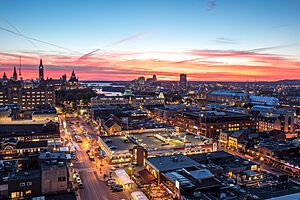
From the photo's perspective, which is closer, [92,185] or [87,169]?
[92,185]

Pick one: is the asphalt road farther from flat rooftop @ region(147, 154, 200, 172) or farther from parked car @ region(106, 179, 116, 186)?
flat rooftop @ region(147, 154, 200, 172)

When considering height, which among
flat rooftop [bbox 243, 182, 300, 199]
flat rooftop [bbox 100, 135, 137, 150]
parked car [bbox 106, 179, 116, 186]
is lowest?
parked car [bbox 106, 179, 116, 186]

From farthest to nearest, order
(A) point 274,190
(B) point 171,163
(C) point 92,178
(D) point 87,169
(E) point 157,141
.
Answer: (E) point 157,141 → (D) point 87,169 → (C) point 92,178 → (B) point 171,163 → (A) point 274,190

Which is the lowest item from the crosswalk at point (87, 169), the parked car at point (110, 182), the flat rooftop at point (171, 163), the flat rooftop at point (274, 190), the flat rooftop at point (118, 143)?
the crosswalk at point (87, 169)

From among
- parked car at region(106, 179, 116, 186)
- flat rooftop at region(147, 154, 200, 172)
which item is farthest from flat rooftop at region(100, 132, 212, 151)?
parked car at region(106, 179, 116, 186)

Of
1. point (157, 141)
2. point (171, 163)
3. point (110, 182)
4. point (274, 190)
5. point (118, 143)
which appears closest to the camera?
point (274, 190)

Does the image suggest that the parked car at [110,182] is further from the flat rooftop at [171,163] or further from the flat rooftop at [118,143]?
the flat rooftop at [118,143]

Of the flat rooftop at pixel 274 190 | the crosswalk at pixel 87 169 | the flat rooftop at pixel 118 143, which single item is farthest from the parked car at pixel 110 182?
the flat rooftop at pixel 274 190

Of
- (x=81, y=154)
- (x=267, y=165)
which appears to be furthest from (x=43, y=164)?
(x=267, y=165)

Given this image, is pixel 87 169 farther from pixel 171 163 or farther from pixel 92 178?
pixel 171 163

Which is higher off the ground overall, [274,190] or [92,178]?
[274,190]

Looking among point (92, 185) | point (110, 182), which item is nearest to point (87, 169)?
point (92, 185)

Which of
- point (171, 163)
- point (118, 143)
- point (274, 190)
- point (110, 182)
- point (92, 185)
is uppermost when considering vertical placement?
point (171, 163)

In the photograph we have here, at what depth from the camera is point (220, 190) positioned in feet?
86.3
